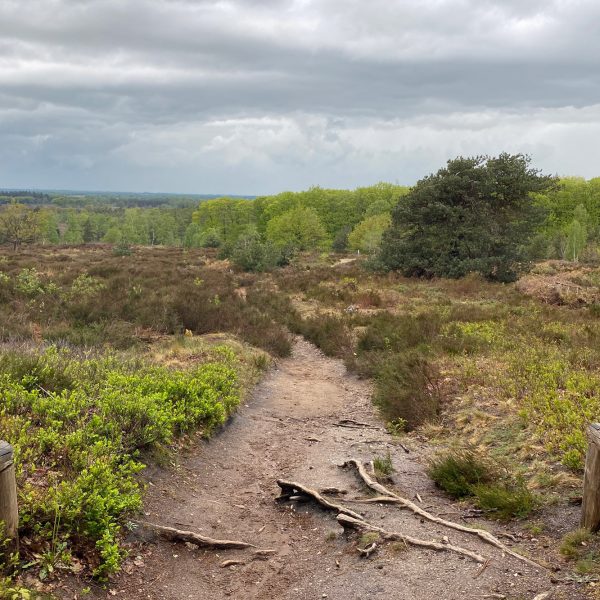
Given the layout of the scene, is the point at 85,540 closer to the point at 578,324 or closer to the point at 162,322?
the point at 162,322

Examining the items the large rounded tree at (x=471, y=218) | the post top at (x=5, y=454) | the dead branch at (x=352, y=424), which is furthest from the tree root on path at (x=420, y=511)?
the large rounded tree at (x=471, y=218)

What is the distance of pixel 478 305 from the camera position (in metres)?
18.0

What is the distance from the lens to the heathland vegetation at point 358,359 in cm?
482

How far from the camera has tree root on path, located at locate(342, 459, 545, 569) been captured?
4.23 meters

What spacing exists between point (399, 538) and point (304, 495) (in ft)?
4.93

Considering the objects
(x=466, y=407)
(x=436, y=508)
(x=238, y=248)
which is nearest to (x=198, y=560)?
(x=436, y=508)

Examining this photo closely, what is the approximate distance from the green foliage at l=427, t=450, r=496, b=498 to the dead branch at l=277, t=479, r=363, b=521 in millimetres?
1284

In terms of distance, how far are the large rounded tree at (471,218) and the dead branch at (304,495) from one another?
71.3 feet

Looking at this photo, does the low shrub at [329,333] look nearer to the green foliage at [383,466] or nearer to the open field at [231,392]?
the open field at [231,392]

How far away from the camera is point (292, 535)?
16.9 feet

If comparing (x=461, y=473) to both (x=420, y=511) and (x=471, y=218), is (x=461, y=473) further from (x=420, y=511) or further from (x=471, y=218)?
(x=471, y=218)

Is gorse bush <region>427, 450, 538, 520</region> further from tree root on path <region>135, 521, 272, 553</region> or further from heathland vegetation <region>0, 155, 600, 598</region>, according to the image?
tree root on path <region>135, 521, 272, 553</region>

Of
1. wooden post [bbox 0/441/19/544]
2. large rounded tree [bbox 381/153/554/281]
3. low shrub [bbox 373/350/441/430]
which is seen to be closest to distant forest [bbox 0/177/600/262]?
large rounded tree [bbox 381/153/554/281]

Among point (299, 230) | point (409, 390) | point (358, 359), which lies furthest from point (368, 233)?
point (409, 390)
